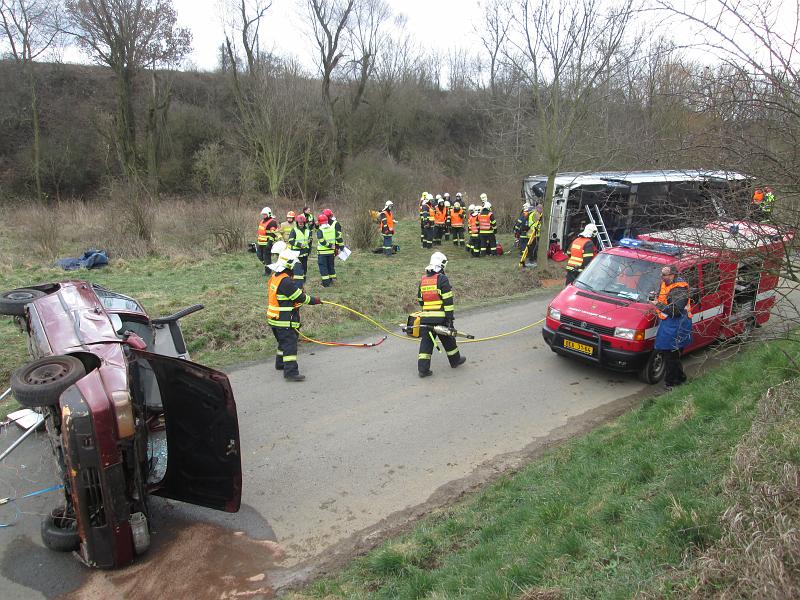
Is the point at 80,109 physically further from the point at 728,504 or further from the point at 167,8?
the point at 728,504

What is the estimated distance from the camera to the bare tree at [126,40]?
28859 millimetres

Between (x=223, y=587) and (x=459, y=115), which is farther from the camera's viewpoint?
(x=459, y=115)

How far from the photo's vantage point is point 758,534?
328 centimetres

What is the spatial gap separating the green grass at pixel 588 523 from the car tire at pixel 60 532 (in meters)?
1.95

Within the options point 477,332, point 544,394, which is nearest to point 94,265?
point 477,332

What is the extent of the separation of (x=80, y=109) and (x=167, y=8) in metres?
9.29

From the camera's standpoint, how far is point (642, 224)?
6.13 meters

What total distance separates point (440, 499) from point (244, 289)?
29.5ft

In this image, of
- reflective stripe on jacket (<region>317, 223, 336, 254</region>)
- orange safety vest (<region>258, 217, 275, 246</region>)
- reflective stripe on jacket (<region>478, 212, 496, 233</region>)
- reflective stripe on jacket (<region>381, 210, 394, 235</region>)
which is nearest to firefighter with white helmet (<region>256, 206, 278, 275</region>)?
orange safety vest (<region>258, 217, 275, 246</region>)

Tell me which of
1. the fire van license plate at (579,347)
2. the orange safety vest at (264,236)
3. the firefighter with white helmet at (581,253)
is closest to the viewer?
the fire van license plate at (579,347)

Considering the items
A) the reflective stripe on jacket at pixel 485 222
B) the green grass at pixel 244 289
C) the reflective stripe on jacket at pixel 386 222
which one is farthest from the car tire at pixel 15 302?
the reflective stripe on jacket at pixel 485 222

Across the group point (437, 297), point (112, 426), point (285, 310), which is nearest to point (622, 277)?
point (437, 297)

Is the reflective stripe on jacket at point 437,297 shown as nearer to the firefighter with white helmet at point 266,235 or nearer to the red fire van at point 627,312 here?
the red fire van at point 627,312

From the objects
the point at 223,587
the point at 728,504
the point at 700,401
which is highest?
the point at 728,504
